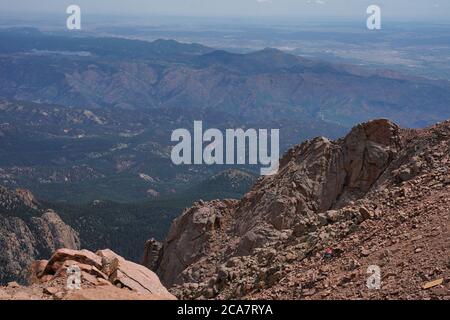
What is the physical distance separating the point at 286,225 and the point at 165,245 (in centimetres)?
1184

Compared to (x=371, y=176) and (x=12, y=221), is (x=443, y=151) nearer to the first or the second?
(x=371, y=176)

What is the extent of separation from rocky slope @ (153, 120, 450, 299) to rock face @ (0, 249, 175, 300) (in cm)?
300

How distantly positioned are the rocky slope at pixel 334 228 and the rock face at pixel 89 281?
9.86 ft

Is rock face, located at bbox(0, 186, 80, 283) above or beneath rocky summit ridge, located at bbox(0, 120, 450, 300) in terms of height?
beneath

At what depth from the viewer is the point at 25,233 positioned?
420 feet

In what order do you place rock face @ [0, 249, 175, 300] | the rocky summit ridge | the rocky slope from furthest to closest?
the rocky slope, the rocky summit ridge, rock face @ [0, 249, 175, 300]

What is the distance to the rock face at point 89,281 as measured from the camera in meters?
18.4

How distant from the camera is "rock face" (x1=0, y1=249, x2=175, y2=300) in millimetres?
18359

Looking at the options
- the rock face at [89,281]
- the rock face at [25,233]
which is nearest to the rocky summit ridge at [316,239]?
the rock face at [89,281]
